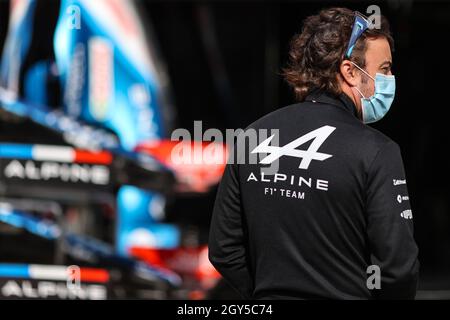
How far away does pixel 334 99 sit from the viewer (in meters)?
2.01

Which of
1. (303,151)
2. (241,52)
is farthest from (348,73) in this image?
(241,52)

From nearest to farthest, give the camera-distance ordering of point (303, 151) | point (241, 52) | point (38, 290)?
1. point (303, 151)
2. point (38, 290)
3. point (241, 52)

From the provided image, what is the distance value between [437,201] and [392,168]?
16.5 feet

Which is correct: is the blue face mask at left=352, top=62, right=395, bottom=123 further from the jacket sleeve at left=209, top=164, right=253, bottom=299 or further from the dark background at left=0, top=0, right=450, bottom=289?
the dark background at left=0, top=0, right=450, bottom=289

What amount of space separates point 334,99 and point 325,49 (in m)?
0.11

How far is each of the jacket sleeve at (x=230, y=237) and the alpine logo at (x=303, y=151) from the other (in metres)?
0.10

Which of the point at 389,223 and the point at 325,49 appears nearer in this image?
the point at 389,223

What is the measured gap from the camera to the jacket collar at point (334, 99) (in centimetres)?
201

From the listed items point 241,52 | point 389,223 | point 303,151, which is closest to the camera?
point 389,223

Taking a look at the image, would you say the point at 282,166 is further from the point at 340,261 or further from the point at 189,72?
the point at 189,72

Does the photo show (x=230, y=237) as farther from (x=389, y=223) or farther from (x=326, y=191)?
(x=389, y=223)

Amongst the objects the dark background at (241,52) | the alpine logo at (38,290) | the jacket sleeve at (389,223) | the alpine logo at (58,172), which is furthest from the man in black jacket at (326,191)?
the dark background at (241,52)

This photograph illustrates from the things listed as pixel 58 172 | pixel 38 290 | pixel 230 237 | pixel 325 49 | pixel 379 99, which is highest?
pixel 325 49

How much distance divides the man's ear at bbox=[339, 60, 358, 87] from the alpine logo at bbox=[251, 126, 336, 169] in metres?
0.14
